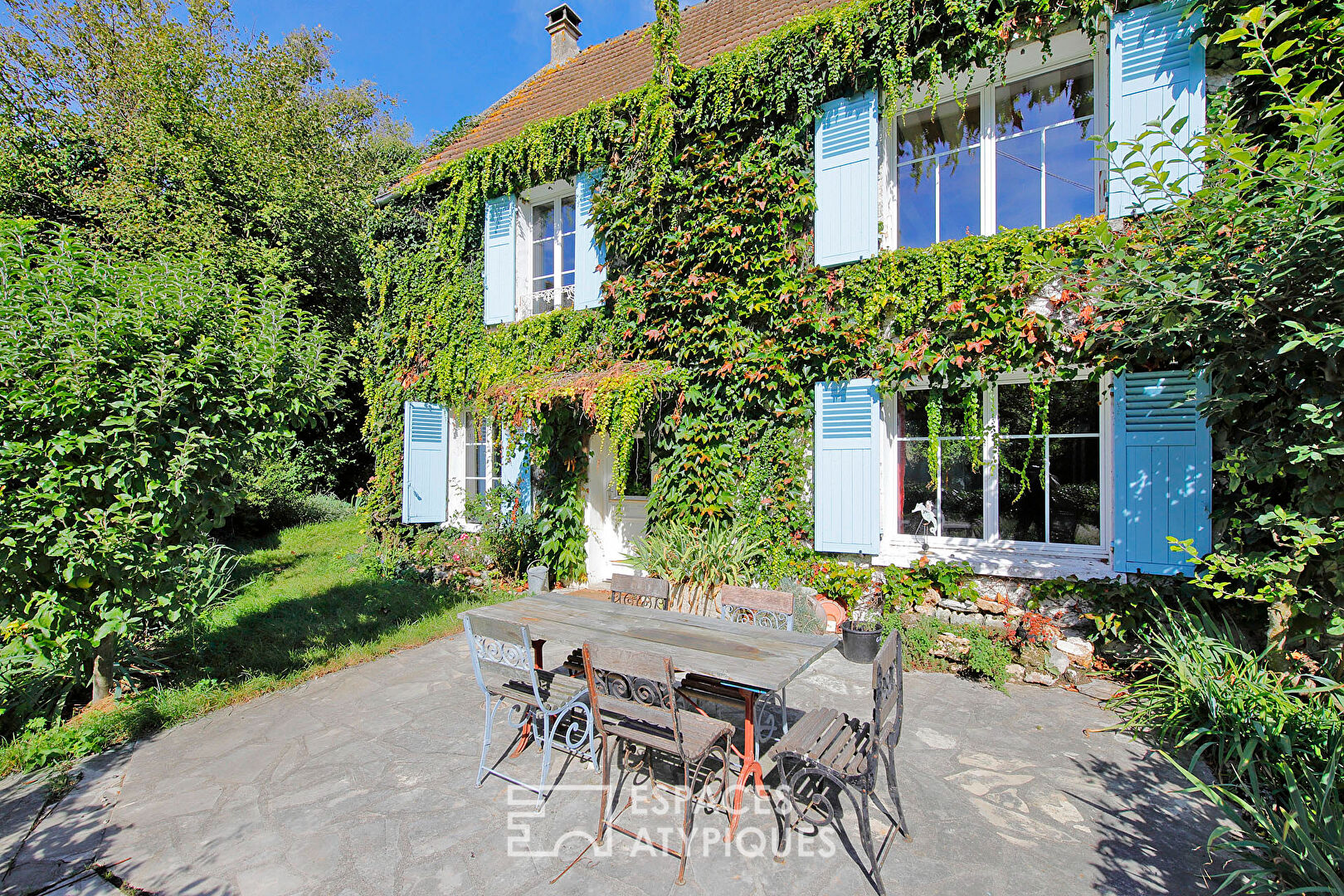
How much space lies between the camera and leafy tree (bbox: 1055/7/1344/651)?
3002 millimetres

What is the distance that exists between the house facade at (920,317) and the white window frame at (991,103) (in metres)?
0.02

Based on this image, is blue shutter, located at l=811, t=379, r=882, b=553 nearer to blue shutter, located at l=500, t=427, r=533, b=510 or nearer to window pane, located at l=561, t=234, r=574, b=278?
blue shutter, located at l=500, t=427, r=533, b=510

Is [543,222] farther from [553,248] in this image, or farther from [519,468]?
[519,468]

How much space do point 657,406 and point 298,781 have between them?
15.0 ft

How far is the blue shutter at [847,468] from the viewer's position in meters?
5.61

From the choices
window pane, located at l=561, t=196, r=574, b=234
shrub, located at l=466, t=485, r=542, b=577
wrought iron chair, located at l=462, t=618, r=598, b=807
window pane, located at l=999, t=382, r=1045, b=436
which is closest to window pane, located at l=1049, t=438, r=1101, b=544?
window pane, located at l=999, t=382, r=1045, b=436

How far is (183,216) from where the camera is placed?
11.8m

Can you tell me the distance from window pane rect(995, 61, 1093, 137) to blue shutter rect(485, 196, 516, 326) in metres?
5.75

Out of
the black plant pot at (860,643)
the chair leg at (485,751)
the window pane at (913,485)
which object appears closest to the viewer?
the chair leg at (485,751)

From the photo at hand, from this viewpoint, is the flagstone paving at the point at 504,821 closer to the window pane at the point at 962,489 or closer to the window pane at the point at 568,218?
the window pane at the point at 962,489

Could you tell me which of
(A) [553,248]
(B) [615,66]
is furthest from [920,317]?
(B) [615,66]

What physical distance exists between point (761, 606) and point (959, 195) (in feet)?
14.2

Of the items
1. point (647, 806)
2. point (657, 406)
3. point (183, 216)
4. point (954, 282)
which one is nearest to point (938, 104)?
point (954, 282)

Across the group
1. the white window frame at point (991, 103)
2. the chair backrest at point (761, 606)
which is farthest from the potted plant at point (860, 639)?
the white window frame at point (991, 103)
